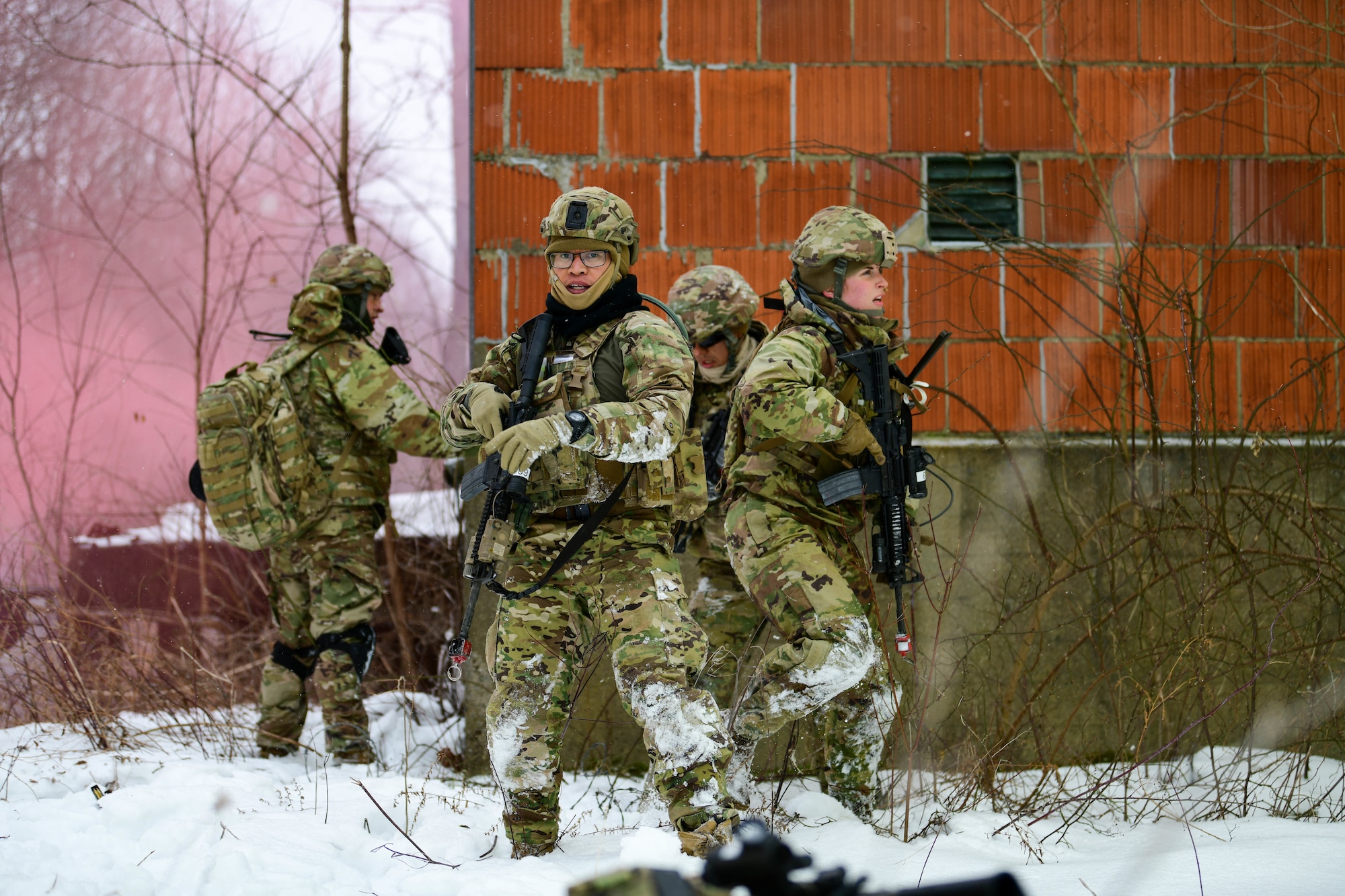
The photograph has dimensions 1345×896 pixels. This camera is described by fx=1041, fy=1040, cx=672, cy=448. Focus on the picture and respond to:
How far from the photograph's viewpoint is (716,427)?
4219mm

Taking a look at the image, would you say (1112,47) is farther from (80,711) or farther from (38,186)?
(38,186)

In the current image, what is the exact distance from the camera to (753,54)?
181 inches

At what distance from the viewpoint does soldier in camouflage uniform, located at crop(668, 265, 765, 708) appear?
3938 mm

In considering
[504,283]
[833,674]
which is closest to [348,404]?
[504,283]

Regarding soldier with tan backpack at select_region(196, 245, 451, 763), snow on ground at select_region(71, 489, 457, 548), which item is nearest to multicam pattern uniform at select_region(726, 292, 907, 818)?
soldier with tan backpack at select_region(196, 245, 451, 763)

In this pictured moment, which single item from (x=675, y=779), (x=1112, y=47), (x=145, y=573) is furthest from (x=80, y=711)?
(x=1112, y=47)

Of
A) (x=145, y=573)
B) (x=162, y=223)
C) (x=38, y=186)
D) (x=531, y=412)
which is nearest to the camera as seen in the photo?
(x=531, y=412)

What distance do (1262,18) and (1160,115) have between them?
0.60m

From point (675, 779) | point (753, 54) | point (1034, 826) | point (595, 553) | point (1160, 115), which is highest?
point (753, 54)

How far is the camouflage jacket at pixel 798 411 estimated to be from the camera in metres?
3.18

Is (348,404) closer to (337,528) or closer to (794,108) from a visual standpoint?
(337,528)

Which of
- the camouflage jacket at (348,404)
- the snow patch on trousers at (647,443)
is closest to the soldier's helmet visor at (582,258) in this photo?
the snow patch on trousers at (647,443)

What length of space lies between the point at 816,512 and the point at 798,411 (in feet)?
1.42

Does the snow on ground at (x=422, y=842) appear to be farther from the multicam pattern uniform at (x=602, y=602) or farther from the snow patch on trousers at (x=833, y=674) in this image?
the snow patch on trousers at (x=833, y=674)
